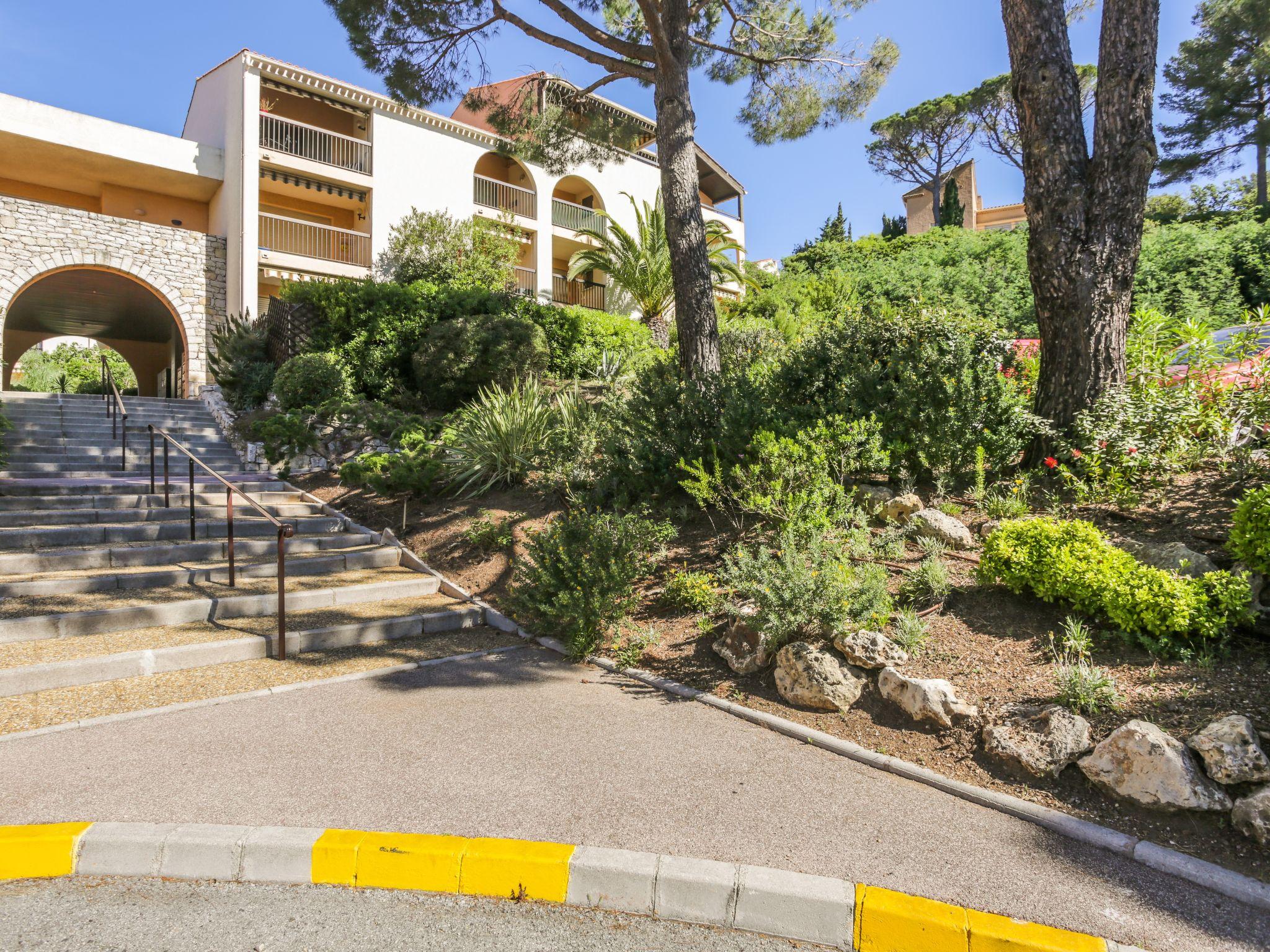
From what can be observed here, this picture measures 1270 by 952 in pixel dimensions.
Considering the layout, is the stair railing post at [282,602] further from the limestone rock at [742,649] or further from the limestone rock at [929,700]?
the limestone rock at [929,700]

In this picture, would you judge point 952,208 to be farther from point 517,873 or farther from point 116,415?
point 517,873

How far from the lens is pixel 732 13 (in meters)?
10.7

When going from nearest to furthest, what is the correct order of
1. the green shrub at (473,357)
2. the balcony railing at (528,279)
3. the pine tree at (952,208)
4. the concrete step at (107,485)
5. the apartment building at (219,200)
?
the concrete step at (107,485), the green shrub at (473,357), the apartment building at (219,200), the balcony railing at (528,279), the pine tree at (952,208)

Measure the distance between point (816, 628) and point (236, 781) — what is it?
3.10 m

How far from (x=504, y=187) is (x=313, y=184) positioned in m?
5.74

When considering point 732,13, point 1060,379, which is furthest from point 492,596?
point 732,13

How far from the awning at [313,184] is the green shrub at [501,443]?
43.6ft

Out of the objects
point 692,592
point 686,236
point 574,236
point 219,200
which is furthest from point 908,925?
point 574,236

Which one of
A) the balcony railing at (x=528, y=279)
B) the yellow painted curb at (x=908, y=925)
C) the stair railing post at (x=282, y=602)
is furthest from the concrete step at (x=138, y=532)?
the balcony railing at (x=528, y=279)

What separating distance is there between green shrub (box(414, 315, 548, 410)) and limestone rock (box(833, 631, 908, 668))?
26.0ft

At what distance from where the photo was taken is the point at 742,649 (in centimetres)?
445

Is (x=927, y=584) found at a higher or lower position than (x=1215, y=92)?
lower

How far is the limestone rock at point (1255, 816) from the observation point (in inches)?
102

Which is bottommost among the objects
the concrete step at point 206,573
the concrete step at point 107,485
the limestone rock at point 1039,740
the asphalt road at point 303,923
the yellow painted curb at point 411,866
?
the asphalt road at point 303,923
